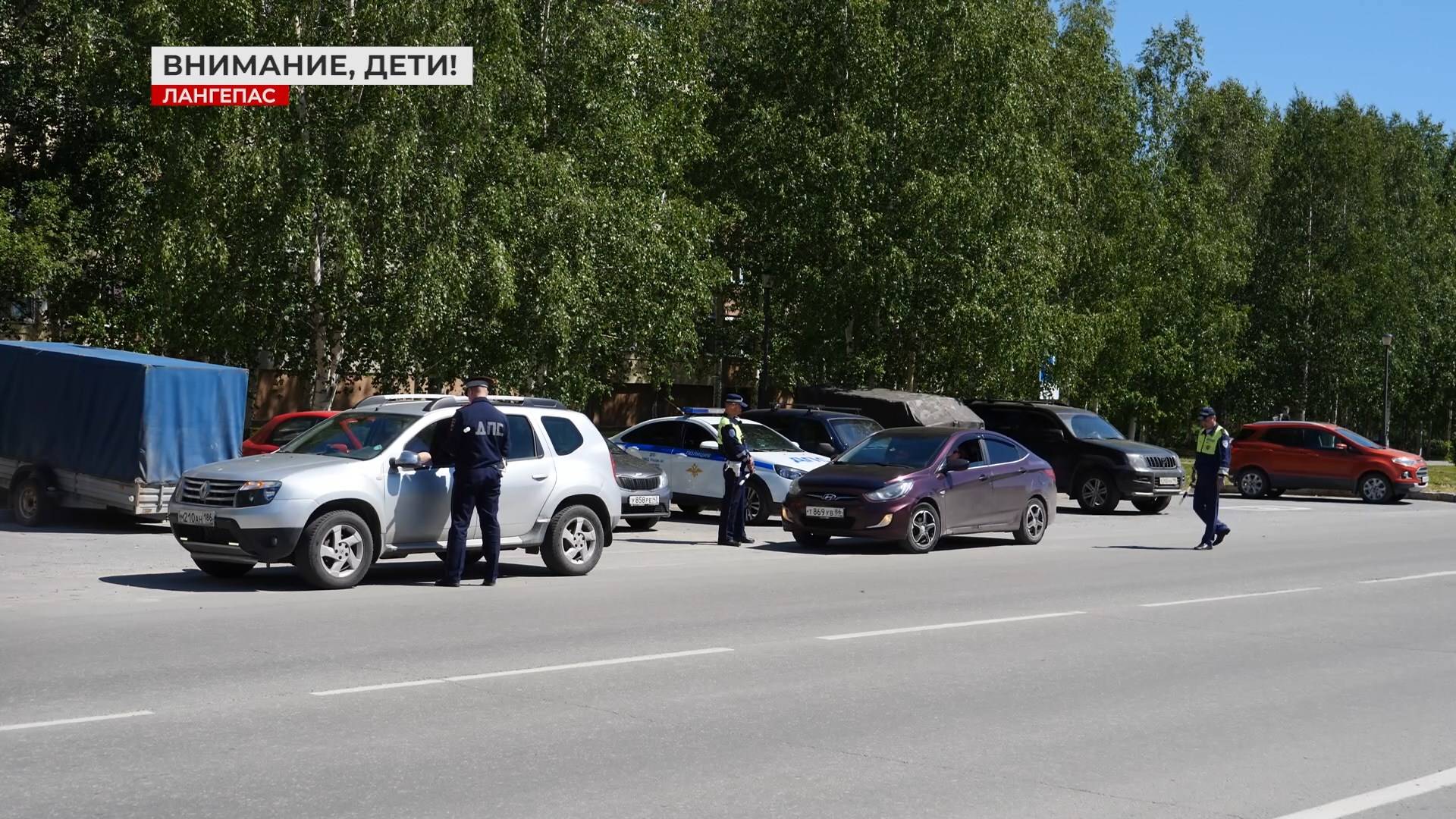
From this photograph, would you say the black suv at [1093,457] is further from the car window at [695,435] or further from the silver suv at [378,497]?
the silver suv at [378,497]

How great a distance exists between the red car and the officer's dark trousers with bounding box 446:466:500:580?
25.6 feet

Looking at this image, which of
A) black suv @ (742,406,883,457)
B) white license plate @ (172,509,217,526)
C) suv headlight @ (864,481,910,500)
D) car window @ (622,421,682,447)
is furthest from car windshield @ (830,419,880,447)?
white license plate @ (172,509,217,526)

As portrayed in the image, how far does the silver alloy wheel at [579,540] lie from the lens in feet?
48.8

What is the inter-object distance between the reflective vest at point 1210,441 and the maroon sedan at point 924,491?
77.6 inches

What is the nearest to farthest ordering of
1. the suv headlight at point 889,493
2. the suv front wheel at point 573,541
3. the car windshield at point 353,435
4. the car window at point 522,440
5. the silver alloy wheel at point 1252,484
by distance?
the car windshield at point 353,435
the car window at point 522,440
the suv front wheel at point 573,541
the suv headlight at point 889,493
the silver alloy wheel at point 1252,484

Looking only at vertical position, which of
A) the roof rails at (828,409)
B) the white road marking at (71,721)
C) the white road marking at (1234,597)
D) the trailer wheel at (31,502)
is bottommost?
the white road marking at (1234,597)

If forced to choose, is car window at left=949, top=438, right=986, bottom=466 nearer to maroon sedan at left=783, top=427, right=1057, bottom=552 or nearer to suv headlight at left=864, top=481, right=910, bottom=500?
maroon sedan at left=783, top=427, right=1057, bottom=552

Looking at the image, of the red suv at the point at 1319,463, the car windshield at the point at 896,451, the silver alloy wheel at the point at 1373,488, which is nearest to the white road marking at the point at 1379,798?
the car windshield at the point at 896,451

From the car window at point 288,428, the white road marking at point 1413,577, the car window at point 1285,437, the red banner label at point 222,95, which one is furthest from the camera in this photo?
the car window at point 1285,437

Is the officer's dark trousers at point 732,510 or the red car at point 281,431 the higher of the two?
the red car at point 281,431

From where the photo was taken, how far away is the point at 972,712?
8.20 metres

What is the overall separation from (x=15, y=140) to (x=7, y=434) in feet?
51.7

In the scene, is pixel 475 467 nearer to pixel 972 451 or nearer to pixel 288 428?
pixel 972 451

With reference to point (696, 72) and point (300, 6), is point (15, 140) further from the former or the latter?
point (696, 72)
